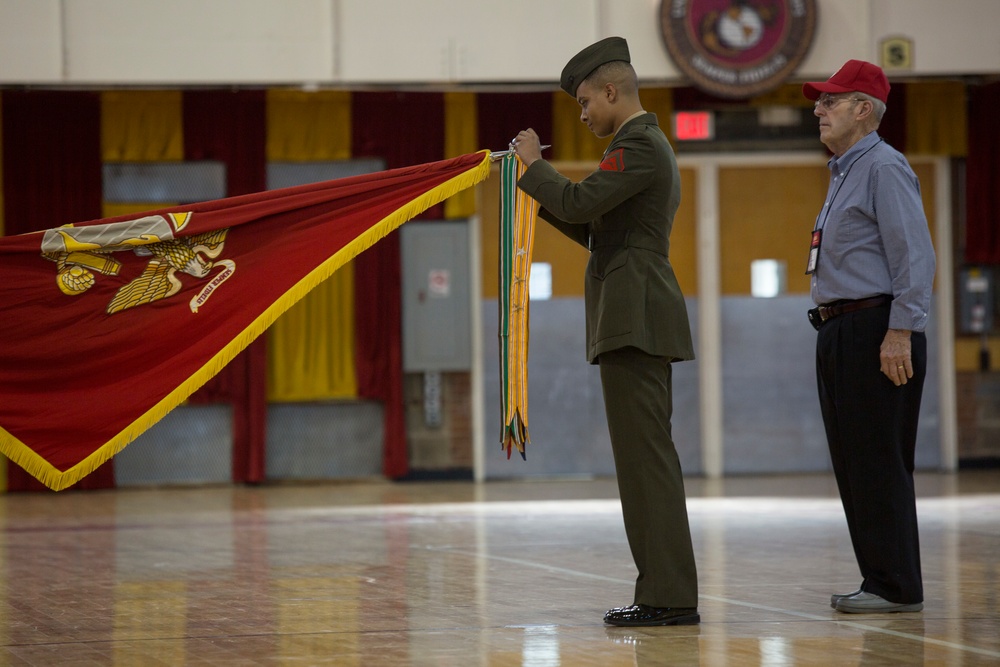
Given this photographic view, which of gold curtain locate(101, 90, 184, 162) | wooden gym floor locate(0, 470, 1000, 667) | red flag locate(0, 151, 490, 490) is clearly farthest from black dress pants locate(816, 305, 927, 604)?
gold curtain locate(101, 90, 184, 162)

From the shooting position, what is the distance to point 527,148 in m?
3.43

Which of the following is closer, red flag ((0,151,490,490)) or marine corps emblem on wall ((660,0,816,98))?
red flag ((0,151,490,490))

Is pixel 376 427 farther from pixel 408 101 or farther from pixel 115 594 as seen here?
pixel 115 594

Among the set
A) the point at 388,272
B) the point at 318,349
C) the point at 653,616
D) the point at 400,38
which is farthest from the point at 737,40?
the point at 653,616

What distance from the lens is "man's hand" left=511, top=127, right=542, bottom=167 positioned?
3.41 metres

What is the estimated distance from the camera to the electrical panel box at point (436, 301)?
963 cm

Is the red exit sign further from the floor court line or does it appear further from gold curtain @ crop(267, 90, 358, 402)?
the floor court line

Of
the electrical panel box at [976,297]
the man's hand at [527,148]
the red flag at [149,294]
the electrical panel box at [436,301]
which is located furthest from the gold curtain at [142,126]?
the man's hand at [527,148]

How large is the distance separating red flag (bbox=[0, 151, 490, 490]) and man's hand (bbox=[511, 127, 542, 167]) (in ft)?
1.31

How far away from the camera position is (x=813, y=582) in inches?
165

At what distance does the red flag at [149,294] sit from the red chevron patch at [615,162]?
61cm

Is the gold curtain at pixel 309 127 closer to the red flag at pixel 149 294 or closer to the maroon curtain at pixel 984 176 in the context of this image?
the maroon curtain at pixel 984 176

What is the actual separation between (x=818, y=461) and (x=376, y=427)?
3.62 m

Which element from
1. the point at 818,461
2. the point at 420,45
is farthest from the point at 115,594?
the point at 818,461
